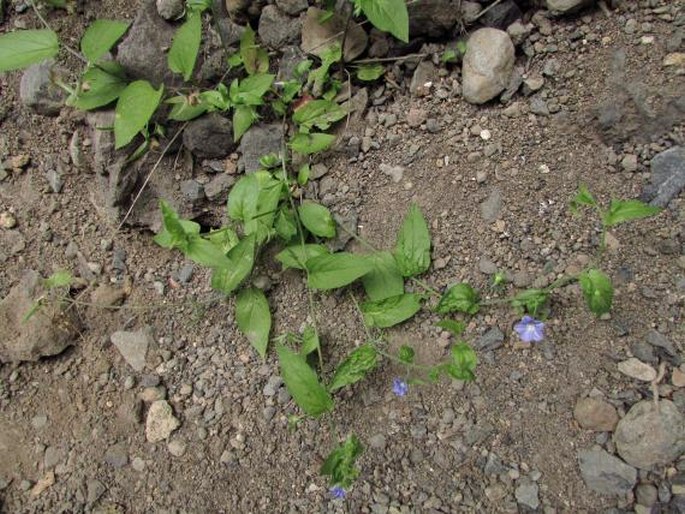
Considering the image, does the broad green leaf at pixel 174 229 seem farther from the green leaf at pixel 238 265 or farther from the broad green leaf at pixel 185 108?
the broad green leaf at pixel 185 108

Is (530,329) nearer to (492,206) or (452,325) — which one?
(452,325)

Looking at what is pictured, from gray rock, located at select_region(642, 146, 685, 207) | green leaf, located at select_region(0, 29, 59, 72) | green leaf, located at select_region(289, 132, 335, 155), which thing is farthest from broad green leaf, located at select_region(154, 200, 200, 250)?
gray rock, located at select_region(642, 146, 685, 207)

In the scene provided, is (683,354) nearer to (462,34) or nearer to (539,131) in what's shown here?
(539,131)

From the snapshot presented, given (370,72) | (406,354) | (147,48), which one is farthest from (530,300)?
(147,48)

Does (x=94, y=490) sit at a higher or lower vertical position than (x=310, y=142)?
lower

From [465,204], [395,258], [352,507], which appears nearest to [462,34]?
[465,204]

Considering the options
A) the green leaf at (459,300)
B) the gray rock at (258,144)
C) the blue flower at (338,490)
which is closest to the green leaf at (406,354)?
the green leaf at (459,300)
